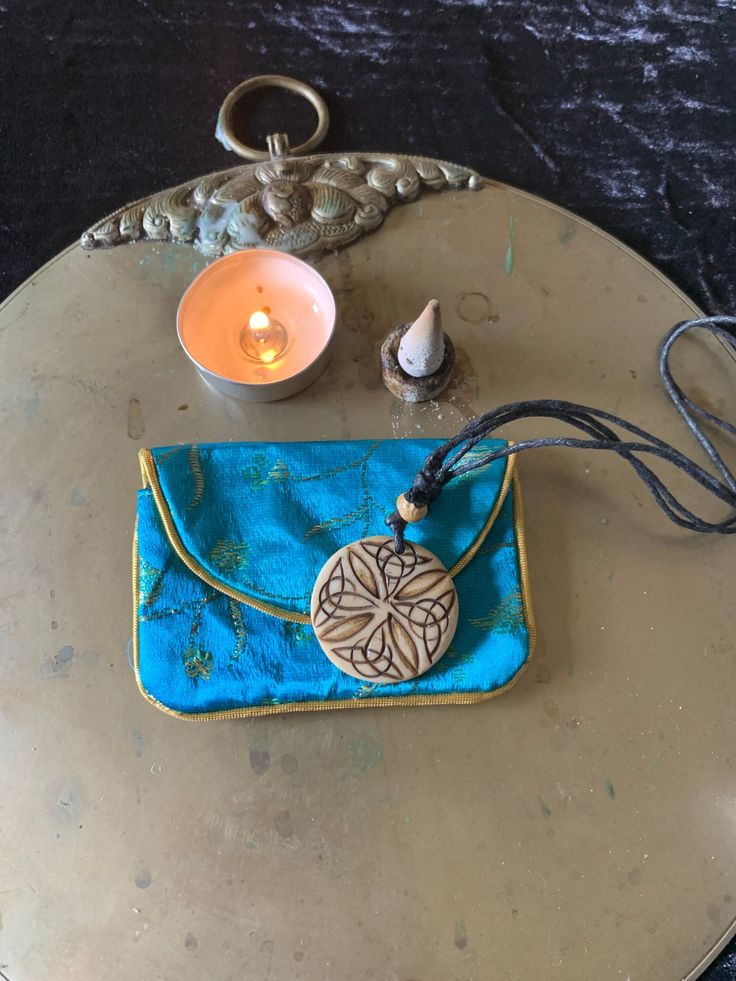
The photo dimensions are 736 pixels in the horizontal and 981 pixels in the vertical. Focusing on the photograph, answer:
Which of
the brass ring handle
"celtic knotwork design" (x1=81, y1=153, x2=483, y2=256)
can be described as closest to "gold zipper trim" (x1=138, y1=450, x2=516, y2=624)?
"celtic knotwork design" (x1=81, y1=153, x2=483, y2=256)

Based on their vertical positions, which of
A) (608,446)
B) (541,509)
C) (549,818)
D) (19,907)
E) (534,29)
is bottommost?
(19,907)

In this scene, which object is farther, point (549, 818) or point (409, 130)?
point (409, 130)

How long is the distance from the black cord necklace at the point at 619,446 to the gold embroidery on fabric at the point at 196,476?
138 mm

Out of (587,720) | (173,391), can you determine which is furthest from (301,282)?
(587,720)

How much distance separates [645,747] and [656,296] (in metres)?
0.37

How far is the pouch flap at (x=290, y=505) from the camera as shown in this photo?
1.68 feet

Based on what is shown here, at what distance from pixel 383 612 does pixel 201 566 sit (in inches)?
5.1

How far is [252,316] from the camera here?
0.57 m

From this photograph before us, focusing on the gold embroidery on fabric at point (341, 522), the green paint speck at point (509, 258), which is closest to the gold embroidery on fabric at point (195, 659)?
the gold embroidery on fabric at point (341, 522)

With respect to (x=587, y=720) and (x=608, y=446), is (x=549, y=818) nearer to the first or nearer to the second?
(x=587, y=720)

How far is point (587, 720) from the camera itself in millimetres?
530

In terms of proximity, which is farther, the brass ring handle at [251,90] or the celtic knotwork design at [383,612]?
the brass ring handle at [251,90]

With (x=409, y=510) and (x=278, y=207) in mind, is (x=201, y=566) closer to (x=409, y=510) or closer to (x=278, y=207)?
(x=409, y=510)

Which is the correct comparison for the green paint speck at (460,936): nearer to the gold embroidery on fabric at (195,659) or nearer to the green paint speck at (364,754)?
the green paint speck at (364,754)
